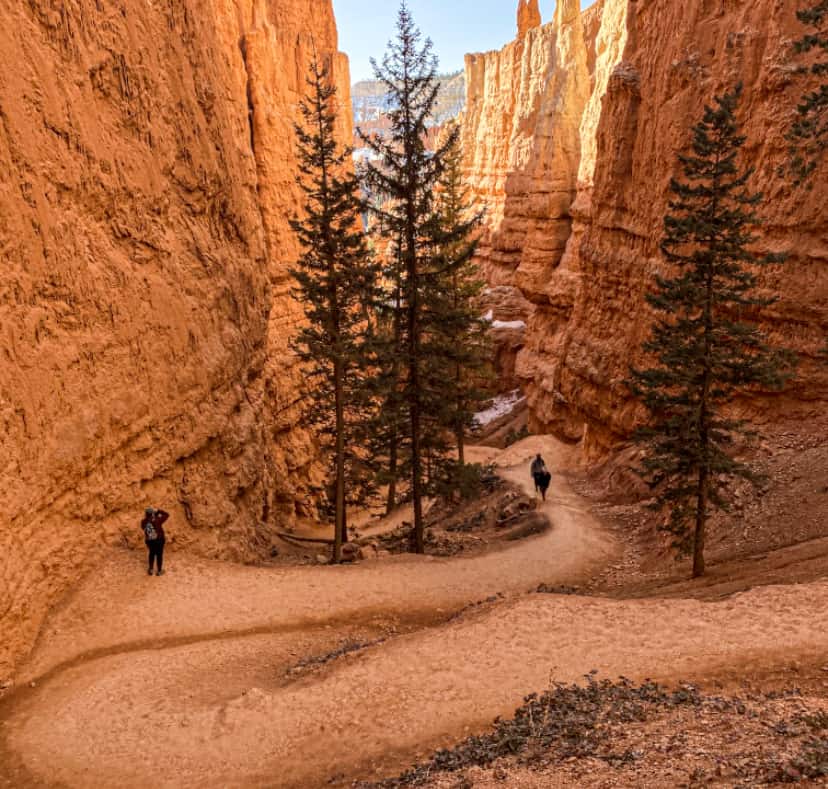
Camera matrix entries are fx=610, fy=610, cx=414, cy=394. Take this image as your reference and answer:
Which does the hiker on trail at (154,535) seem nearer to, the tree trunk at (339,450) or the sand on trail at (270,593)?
the sand on trail at (270,593)

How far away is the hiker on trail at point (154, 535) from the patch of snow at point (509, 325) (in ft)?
139

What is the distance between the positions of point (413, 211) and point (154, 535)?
1017 cm

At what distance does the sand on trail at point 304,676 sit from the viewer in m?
8.41

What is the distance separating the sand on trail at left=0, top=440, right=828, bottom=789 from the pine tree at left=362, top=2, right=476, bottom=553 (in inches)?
264

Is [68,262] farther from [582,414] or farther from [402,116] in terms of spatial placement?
[582,414]

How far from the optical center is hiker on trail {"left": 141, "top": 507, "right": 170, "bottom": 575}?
43.9 ft

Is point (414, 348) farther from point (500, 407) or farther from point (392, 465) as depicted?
point (500, 407)

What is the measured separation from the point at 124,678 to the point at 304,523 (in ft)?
56.2

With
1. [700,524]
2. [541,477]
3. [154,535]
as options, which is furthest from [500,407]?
[154,535]

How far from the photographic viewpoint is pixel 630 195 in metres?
26.3

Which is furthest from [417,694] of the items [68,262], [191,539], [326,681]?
[68,262]

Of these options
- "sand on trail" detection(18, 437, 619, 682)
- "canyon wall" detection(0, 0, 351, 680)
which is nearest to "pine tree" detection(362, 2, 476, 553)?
"sand on trail" detection(18, 437, 619, 682)

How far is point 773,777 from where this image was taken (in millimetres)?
5188

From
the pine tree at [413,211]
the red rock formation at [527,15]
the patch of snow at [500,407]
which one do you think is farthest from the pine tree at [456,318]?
the red rock formation at [527,15]
